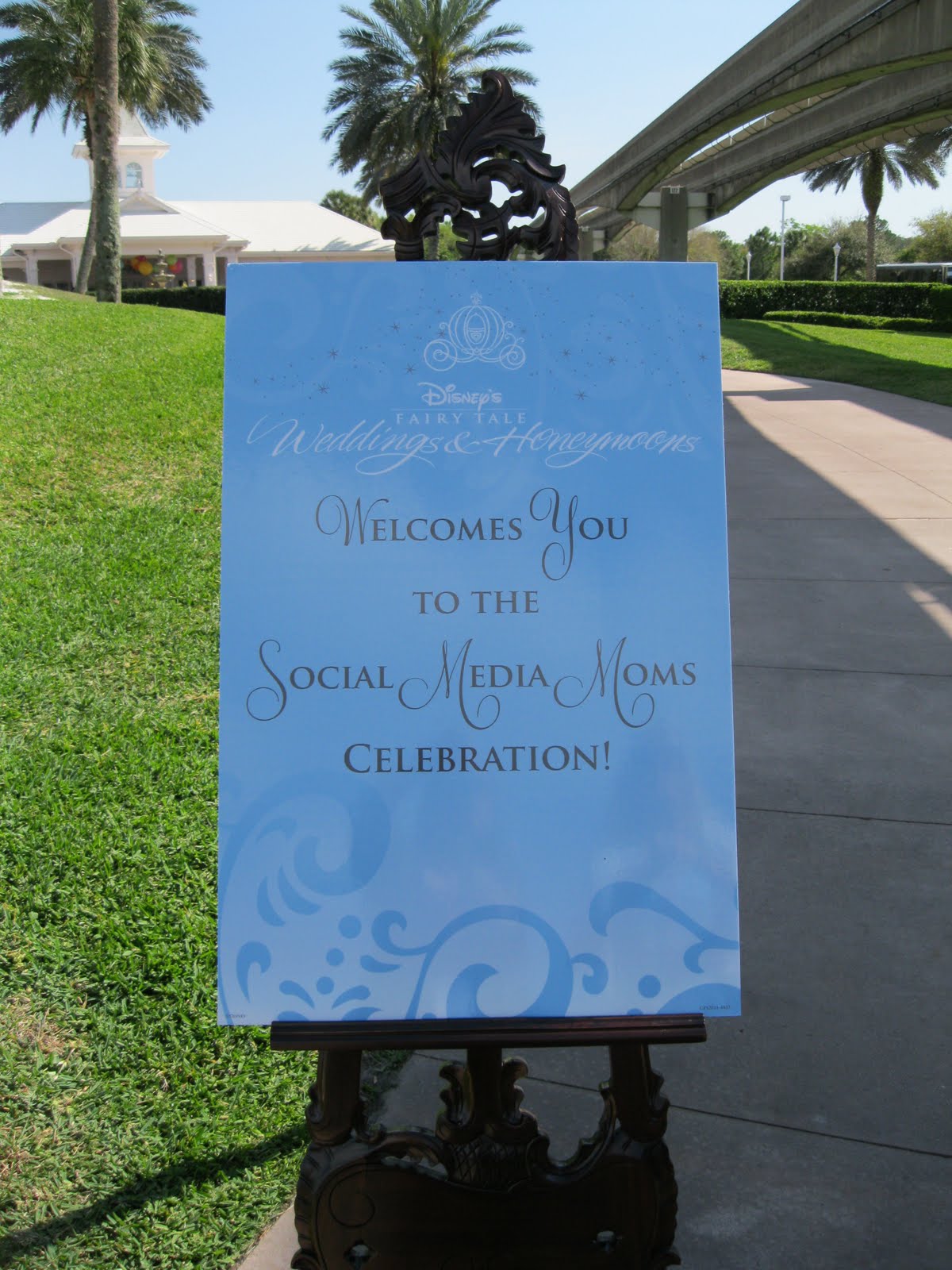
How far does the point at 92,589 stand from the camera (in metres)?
5.89

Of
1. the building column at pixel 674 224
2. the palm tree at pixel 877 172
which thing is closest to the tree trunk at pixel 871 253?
the palm tree at pixel 877 172

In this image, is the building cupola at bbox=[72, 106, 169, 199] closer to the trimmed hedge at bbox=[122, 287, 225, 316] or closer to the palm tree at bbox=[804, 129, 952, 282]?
the trimmed hedge at bbox=[122, 287, 225, 316]

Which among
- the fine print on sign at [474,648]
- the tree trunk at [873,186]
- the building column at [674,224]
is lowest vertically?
the fine print on sign at [474,648]

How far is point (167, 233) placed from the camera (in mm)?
40594

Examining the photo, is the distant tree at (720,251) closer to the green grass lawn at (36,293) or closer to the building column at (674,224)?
the building column at (674,224)

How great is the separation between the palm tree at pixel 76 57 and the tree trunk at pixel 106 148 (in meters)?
12.1

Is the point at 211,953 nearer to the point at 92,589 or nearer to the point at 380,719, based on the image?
the point at 380,719

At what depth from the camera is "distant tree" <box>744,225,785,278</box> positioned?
84.6m

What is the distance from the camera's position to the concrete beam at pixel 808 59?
1213 centimetres

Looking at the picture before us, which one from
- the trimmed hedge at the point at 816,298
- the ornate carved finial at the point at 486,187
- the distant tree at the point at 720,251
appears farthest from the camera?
the distant tree at the point at 720,251

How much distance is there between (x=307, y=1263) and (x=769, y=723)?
3346 millimetres

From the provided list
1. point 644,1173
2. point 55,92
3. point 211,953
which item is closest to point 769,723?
point 211,953

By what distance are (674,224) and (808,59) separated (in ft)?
31.8

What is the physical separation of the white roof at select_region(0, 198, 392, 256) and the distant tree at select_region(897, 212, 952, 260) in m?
38.9
